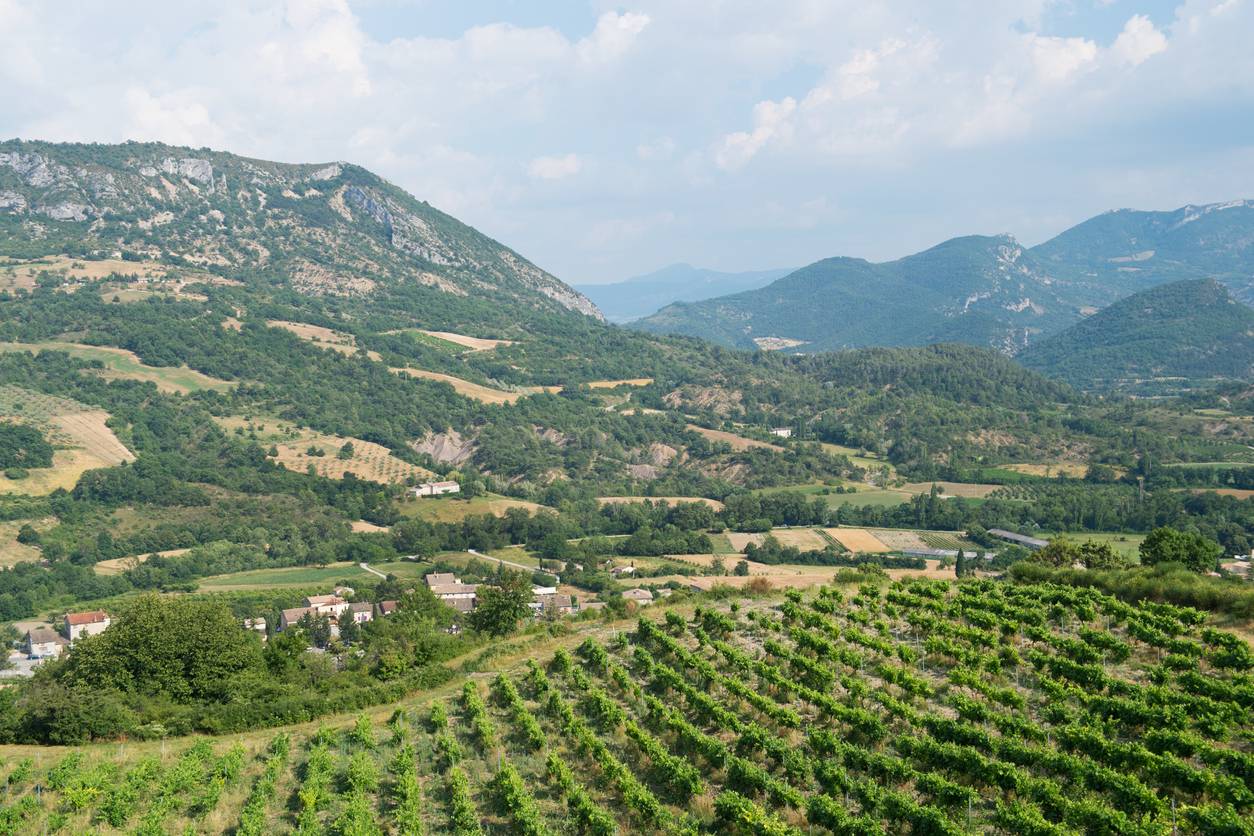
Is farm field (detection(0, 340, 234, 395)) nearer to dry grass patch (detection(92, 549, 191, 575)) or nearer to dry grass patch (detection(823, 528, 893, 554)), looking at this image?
dry grass patch (detection(92, 549, 191, 575))

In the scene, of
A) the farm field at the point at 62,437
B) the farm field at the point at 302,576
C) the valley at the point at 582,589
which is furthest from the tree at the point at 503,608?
the farm field at the point at 62,437

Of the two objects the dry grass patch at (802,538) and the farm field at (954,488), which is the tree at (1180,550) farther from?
the farm field at (954,488)

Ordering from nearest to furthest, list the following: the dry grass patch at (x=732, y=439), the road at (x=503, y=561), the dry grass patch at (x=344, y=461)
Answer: the road at (x=503, y=561) → the dry grass patch at (x=344, y=461) → the dry grass patch at (x=732, y=439)

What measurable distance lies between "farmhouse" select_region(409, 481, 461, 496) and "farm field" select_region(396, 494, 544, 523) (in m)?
2.82

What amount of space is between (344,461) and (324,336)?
6448 cm

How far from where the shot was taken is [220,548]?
93875 mm

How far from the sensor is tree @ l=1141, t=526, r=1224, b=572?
43.1 meters

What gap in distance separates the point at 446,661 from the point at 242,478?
84.8 meters

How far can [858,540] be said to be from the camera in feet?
311

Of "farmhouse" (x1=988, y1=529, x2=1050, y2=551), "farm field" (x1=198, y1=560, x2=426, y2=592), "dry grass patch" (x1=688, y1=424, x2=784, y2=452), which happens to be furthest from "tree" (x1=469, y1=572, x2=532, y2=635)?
"dry grass patch" (x1=688, y1=424, x2=784, y2=452)

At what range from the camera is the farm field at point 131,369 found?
145125 millimetres

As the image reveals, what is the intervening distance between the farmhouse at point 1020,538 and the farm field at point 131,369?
110 metres

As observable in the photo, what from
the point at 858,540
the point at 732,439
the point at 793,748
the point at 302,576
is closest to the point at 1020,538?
the point at 858,540

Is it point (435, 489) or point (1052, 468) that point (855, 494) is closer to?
point (1052, 468)
